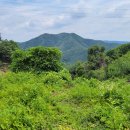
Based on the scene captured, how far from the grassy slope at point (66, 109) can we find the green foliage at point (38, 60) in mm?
7999

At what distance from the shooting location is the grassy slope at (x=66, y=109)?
11023 millimetres

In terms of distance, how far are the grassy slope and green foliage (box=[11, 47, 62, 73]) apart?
26.2 feet

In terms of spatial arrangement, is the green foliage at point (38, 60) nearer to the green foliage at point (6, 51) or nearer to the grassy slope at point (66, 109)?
the grassy slope at point (66, 109)

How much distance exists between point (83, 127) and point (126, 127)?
4.47 feet

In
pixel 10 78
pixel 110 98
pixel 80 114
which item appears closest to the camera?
pixel 80 114

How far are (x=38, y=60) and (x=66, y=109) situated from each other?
1226 cm

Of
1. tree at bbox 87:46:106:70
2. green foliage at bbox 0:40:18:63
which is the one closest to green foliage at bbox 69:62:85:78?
tree at bbox 87:46:106:70

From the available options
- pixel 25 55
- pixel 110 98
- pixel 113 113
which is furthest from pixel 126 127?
pixel 25 55

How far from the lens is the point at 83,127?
38.7ft

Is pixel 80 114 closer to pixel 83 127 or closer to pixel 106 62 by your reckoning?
pixel 83 127

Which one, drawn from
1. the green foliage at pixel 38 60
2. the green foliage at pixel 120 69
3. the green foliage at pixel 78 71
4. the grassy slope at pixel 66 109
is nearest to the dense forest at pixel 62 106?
the grassy slope at pixel 66 109

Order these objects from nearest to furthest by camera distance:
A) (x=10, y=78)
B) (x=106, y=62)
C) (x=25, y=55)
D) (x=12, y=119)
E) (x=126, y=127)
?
(x=12, y=119)
(x=126, y=127)
(x=10, y=78)
(x=25, y=55)
(x=106, y=62)

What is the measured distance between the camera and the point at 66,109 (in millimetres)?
13531

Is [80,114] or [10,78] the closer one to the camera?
[80,114]
